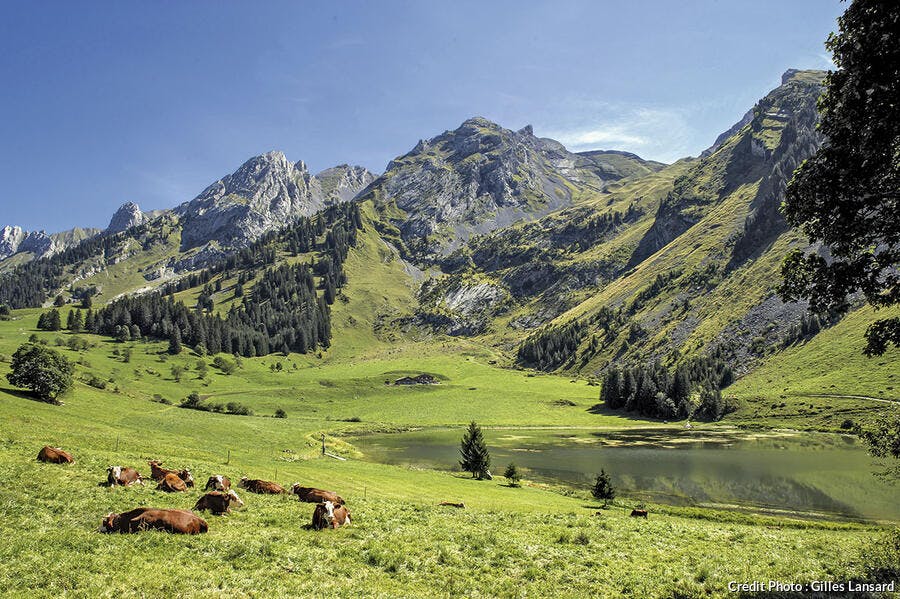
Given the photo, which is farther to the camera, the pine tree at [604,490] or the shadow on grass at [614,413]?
the shadow on grass at [614,413]

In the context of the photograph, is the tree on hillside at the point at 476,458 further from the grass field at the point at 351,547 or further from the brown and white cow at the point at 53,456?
the brown and white cow at the point at 53,456

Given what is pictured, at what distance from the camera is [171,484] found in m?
25.0

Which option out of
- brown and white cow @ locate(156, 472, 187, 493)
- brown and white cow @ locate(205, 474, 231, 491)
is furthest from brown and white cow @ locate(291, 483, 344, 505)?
brown and white cow @ locate(156, 472, 187, 493)

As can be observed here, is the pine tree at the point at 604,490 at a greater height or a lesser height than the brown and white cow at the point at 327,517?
lesser

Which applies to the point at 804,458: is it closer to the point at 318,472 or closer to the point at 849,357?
the point at 318,472

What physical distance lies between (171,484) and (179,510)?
840 cm

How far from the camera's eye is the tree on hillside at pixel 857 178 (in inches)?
621

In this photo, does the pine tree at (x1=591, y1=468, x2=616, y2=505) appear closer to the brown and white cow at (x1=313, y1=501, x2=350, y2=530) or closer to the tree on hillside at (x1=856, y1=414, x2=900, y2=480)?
the tree on hillside at (x1=856, y1=414, x2=900, y2=480)

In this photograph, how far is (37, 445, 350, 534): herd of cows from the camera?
17127 mm

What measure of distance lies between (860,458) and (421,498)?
86.9 m

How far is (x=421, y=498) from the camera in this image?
37031 mm

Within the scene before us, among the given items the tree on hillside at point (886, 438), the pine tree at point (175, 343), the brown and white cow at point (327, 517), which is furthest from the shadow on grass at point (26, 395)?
the pine tree at point (175, 343)

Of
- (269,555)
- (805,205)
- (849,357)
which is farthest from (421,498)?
(849,357)

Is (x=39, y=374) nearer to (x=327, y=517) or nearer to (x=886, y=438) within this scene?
(x=327, y=517)
